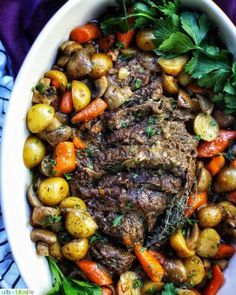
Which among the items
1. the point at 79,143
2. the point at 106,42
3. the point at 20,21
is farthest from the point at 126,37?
the point at 20,21

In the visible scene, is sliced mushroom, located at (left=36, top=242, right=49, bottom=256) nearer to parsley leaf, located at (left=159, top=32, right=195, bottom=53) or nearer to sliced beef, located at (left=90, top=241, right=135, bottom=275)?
sliced beef, located at (left=90, top=241, right=135, bottom=275)

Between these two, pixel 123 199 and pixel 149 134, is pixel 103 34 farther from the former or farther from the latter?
pixel 123 199

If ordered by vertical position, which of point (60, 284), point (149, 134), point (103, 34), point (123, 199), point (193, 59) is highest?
point (103, 34)

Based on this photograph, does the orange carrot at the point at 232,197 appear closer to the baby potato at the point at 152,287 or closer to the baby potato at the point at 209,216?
the baby potato at the point at 209,216

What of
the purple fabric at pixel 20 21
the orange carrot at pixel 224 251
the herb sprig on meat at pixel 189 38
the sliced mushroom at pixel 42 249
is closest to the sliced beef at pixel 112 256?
the sliced mushroom at pixel 42 249

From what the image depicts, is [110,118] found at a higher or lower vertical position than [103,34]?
lower

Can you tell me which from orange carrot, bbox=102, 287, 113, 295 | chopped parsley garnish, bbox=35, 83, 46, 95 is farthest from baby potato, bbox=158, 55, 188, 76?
orange carrot, bbox=102, 287, 113, 295

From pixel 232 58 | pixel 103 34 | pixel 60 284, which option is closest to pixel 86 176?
pixel 60 284
